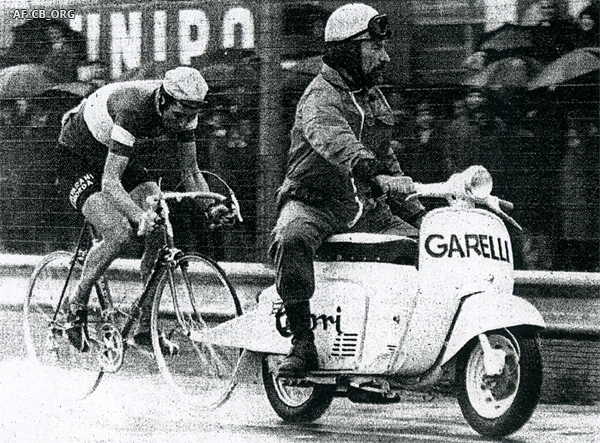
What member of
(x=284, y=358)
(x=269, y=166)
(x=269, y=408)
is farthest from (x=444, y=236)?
(x=269, y=166)

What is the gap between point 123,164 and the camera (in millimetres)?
7020

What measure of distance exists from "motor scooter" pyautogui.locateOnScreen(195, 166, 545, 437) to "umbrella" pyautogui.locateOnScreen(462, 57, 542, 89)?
1673 millimetres

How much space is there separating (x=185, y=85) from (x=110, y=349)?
1605 millimetres

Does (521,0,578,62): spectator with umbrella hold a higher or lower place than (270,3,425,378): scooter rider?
higher

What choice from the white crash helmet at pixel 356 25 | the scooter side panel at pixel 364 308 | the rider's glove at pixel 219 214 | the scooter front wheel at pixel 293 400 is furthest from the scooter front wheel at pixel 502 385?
the rider's glove at pixel 219 214

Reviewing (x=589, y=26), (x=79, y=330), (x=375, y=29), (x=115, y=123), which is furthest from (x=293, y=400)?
(x=589, y=26)

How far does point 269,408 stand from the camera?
7051mm

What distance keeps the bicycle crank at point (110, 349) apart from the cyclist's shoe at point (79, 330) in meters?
0.10

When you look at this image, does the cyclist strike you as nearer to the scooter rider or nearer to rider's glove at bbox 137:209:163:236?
rider's glove at bbox 137:209:163:236

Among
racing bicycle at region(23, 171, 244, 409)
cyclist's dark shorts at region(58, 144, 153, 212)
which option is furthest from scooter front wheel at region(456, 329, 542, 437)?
cyclist's dark shorts at region(58, 144, 153, 212)

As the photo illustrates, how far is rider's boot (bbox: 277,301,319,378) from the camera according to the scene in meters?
6.16

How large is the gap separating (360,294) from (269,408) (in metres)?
1.21

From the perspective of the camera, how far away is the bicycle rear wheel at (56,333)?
25.0 feet

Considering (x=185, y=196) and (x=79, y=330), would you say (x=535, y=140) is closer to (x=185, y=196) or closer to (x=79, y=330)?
(x=185, y=196)
